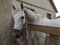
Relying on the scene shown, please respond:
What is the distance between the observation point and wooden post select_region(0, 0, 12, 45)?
2.90m

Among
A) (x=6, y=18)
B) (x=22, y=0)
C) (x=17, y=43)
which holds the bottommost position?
(x=17, y=43)

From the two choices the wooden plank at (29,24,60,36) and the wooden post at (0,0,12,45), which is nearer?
the wooden plank at (29,24,60,36)

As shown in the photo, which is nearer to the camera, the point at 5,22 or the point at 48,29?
the point at 48,29

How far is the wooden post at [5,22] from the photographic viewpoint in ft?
9.52

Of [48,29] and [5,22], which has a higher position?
[5,22]

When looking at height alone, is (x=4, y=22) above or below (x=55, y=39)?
above

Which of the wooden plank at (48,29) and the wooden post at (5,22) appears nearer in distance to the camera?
the wooden plank at (48,29)

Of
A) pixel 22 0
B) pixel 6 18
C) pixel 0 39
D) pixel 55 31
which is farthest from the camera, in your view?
pixel 22 0

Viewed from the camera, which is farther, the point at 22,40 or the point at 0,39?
the point at 22,40

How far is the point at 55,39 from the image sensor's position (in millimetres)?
2348

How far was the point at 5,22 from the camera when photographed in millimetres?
2994

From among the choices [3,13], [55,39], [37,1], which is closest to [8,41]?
[3,13]

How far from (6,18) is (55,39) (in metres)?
1.22

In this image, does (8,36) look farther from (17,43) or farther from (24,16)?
(24,16)
